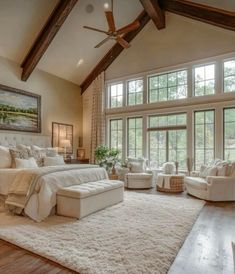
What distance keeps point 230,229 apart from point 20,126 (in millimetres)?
5676

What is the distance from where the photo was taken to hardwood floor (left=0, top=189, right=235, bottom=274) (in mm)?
1992

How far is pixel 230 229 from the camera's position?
3.02 m

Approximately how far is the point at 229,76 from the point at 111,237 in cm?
543

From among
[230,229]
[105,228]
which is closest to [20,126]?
[105,228]

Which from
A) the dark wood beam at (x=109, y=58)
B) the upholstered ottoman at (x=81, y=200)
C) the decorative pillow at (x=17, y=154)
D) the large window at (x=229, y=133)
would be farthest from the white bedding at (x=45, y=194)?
the dark wood beam at (x=109, y=58)

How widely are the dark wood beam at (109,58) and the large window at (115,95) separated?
2.59 feet

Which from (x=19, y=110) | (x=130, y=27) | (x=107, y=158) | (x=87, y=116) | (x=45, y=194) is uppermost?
(x=130, y=27)

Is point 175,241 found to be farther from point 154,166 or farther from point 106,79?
point 106,79

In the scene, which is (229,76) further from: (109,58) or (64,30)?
(64,30)

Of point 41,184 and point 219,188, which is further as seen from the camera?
point 219,188

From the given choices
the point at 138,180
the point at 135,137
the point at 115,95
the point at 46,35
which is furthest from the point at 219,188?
the point at 46,35

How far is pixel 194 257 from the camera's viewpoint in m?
2.23

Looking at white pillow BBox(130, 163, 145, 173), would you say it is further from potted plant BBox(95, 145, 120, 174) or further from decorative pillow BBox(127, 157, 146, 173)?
potted plant BBox(95, 145, 120, 174)

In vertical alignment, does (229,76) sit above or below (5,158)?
above
